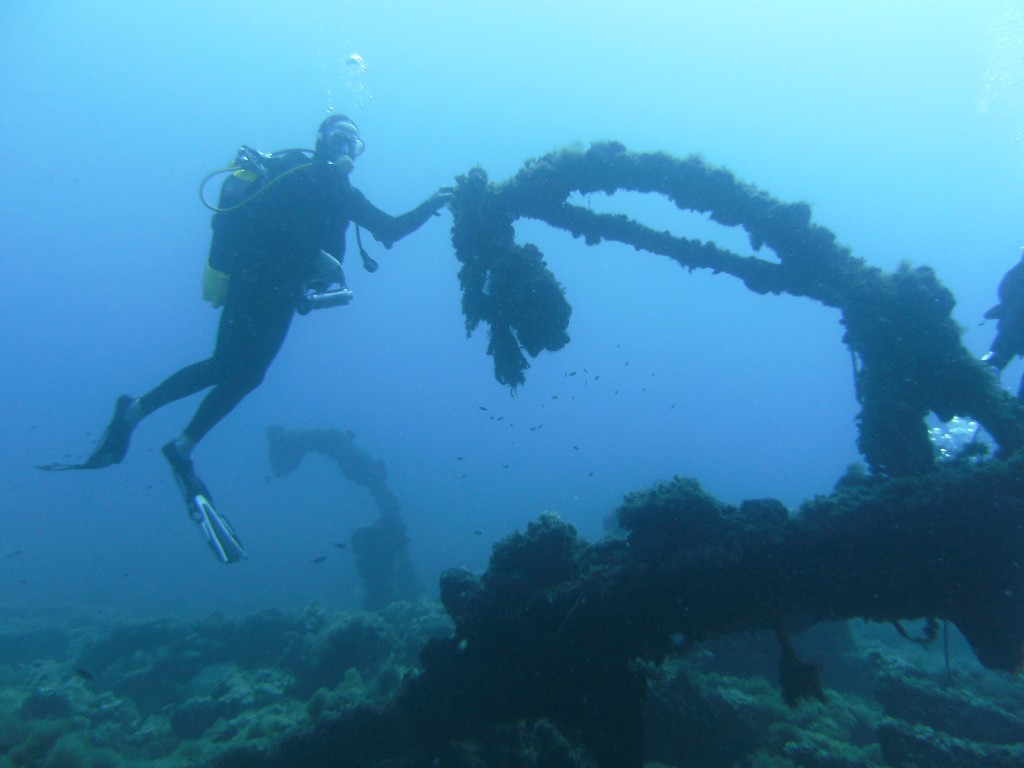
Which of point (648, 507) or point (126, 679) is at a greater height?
point (648, 507)

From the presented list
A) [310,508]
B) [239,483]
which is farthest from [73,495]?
[310,508]

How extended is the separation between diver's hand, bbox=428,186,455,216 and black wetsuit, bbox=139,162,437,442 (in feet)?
0.07

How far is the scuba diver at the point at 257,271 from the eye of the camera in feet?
21.2

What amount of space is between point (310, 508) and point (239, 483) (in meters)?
28.0

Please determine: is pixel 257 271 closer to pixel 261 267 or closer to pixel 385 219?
pixel 261 267

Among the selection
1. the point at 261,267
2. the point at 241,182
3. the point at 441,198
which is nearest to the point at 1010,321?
the point at 441,198

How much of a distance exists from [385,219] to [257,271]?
182 centimetres

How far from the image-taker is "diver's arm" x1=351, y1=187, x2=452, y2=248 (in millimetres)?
6887

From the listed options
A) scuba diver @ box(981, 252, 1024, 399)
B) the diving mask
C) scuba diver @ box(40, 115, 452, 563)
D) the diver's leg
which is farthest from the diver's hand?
scuba diver @ box(981, 252, 1024, 399)

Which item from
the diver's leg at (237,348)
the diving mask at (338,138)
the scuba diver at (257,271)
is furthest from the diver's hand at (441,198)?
the diver's leg at (237,348)

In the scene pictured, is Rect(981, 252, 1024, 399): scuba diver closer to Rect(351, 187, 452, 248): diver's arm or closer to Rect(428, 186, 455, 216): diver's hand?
Rect(428, 186, 455, 216): diver's hand

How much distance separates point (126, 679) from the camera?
11648 millimetres

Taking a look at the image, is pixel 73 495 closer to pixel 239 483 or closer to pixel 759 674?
pixel 239 483

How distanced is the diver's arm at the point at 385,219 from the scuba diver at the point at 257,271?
0.05ft
